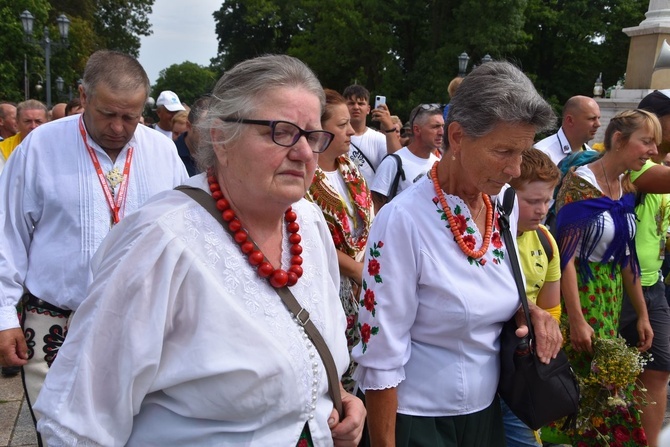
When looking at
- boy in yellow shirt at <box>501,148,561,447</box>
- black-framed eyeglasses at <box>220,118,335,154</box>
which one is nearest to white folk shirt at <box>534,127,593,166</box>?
boy in yellow shirt at <box>501,148,561,447</box>

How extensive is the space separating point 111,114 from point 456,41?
26.9m

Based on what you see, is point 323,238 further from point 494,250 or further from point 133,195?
point 133,195

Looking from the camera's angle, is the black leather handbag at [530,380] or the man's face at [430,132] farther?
the man's face at [430,132]

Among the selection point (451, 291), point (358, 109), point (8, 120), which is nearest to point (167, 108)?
point (8, 120)

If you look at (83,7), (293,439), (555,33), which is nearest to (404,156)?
(293,439)

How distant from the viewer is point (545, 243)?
10.2 feet

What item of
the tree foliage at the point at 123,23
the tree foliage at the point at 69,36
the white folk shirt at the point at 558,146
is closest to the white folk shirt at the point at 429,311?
the white folk shirt at the point at 558,146

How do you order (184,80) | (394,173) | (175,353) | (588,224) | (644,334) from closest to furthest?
1. (175,353)
2. (588,224)
3. (644,334)
4. (394,173)
5. (184,80)

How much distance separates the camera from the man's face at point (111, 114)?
291cm

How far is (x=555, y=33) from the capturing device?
103 feet

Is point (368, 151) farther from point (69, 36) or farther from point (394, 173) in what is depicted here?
point (69, 36)

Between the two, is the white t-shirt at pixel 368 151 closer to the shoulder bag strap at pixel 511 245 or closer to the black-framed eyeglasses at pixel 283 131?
the shoulder bag strap at pixel 511 245

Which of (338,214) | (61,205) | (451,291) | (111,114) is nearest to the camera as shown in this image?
(451,291)

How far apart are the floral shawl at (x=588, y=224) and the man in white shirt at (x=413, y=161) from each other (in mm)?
1446
